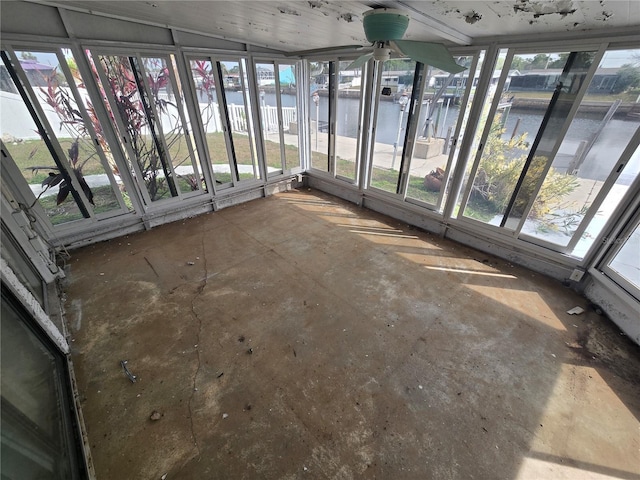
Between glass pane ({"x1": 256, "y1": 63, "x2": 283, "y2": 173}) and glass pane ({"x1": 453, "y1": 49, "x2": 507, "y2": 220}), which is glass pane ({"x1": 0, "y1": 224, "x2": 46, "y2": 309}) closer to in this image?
glass pane ({"x1": 256, "y1": 63, "x2": 283, "y2": 173})

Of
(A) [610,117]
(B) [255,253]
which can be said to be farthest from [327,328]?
(A) [610,117]

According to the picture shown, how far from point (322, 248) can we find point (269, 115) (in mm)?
2711

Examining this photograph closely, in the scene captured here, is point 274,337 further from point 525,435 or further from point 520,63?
point 520,63

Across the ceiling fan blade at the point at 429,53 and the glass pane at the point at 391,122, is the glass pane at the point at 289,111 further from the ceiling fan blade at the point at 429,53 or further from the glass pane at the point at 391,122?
the ceiling fan blade at the point at 429,53

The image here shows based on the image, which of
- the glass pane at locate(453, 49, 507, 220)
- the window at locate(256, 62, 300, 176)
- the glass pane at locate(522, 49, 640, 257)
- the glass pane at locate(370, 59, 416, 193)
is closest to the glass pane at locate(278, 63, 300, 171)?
the window at locate(256, 62, 300, 176)

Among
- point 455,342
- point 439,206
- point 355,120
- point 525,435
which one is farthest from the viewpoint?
point 355,120

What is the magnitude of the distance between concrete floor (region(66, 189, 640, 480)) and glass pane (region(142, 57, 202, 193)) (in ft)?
Result: 4.25

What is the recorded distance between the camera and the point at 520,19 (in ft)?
6.69

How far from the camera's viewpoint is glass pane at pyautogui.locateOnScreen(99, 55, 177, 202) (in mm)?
3207

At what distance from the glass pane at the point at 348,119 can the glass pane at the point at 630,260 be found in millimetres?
3314

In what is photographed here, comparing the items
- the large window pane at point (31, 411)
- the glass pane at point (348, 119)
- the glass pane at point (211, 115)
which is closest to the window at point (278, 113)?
the glass pane at point (211, 115)

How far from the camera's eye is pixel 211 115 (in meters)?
4.05

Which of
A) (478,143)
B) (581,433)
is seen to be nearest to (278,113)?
(478,143)

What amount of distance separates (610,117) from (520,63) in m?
0.96
